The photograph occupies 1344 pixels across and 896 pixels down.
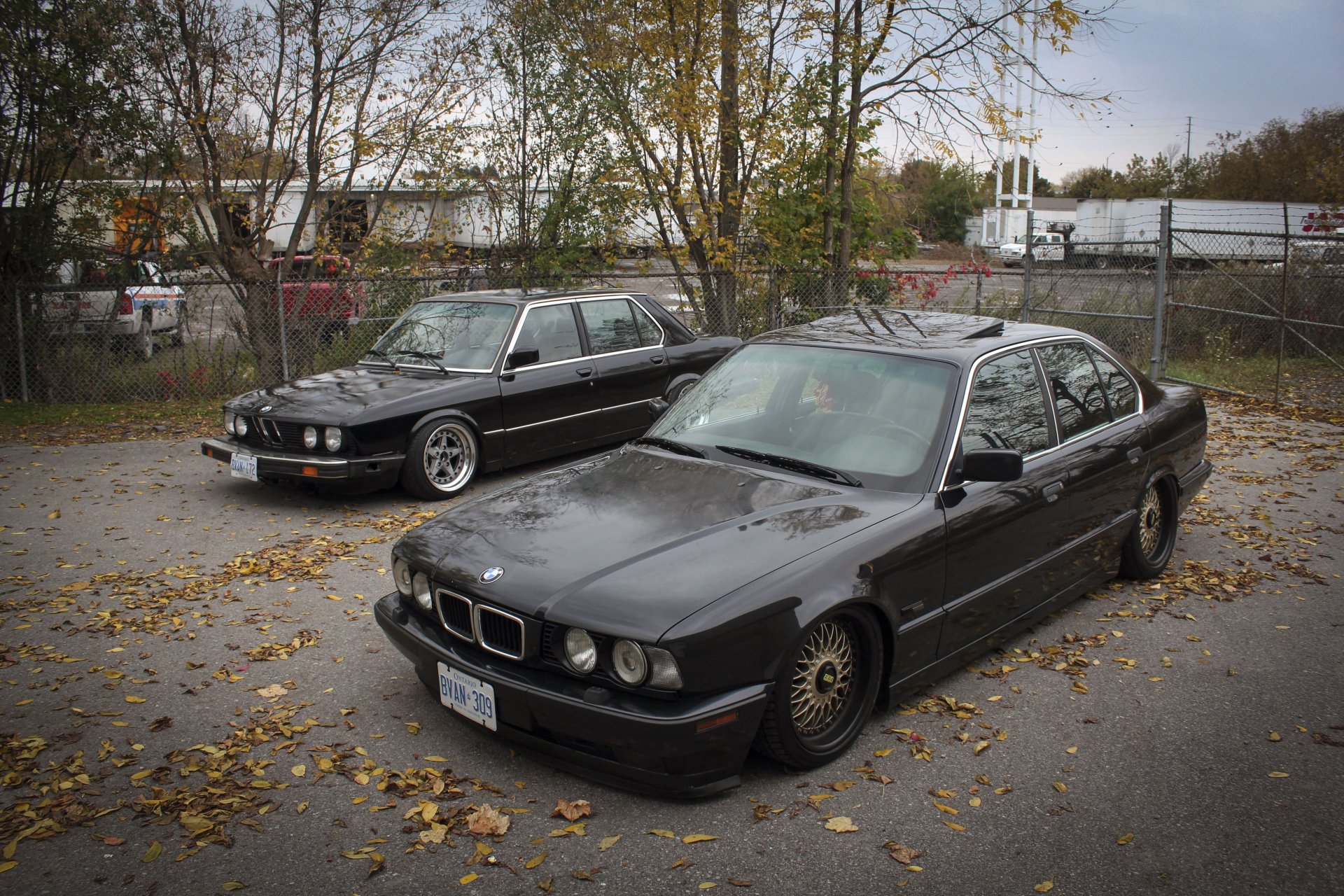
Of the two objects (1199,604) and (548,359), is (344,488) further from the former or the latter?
(1199,604)

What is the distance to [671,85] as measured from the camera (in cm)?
1280

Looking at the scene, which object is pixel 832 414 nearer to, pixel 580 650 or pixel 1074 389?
pixel 1074 389

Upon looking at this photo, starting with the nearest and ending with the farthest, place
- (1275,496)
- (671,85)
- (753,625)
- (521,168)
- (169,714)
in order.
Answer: (753,625) < (169,714) < (1275,496) < (671,85) < (521,168)

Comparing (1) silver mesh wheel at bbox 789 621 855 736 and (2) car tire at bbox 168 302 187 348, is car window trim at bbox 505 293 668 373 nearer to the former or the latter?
(1) silver mesh wheel at bbox 789 621 855 736

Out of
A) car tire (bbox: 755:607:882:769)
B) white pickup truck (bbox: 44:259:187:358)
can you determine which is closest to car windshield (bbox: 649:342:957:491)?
car tire (bbox: 755:607:882:769)

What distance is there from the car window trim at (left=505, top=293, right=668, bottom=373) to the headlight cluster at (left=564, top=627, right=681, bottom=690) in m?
4.87

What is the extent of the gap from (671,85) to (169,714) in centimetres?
1067

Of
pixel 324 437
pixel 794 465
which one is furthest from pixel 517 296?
pixel 794 465

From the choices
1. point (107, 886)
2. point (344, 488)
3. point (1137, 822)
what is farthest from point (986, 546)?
point (344, 488)

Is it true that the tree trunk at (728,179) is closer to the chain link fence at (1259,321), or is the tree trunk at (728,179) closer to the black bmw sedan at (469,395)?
the black bmw sedan at (469,395)

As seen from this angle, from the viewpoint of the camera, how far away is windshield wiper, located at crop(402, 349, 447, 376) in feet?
25.8

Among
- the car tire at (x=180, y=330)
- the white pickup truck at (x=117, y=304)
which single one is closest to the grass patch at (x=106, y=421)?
the car tire at (x=180, y=330)

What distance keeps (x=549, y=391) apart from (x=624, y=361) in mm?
889

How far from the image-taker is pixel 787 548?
3568 mm
